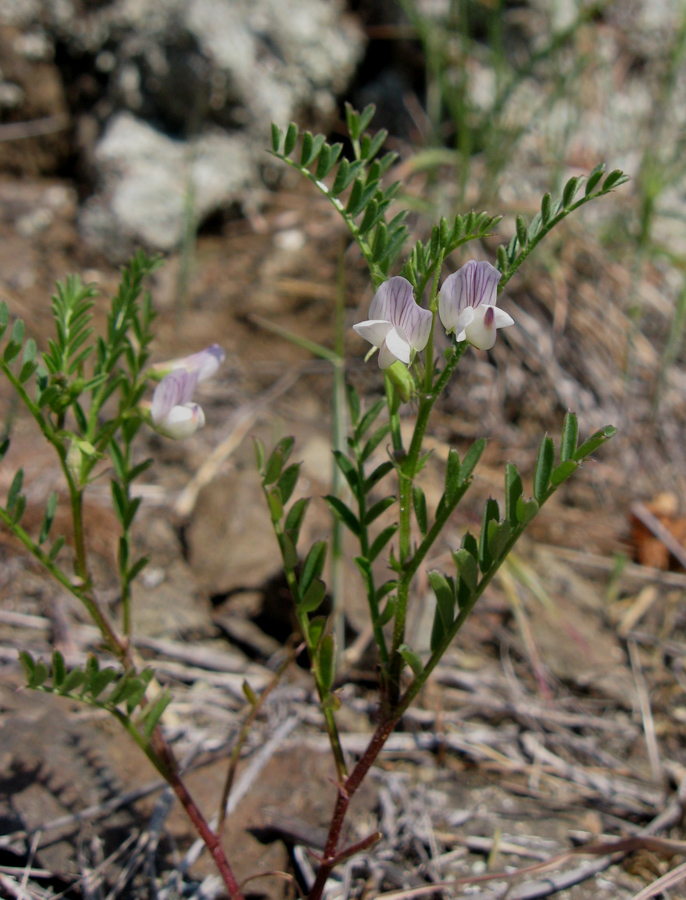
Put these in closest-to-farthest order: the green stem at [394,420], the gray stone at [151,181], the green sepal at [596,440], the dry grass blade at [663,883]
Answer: the green sepal at [596,440], the green stem at [394,420], the dry grass blade at [663,883], the gray stone at [151,181]

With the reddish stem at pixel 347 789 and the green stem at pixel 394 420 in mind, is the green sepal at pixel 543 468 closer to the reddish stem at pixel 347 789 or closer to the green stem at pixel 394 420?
the green stem at pixel 394 420

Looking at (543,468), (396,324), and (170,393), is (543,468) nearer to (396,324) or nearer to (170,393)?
(396,324)

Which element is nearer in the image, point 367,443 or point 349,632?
point 367,443

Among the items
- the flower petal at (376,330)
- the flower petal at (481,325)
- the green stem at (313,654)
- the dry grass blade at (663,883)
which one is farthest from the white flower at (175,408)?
the dry grass blade at (663,883)

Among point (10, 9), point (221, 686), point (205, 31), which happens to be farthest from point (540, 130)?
point (221, 686)

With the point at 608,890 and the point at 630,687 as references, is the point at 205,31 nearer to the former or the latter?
the point at 630,687

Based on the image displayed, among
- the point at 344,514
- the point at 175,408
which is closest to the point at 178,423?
the point at 175,408
